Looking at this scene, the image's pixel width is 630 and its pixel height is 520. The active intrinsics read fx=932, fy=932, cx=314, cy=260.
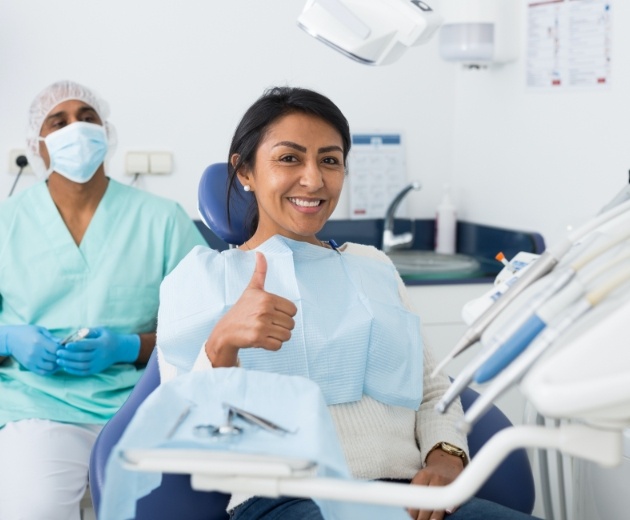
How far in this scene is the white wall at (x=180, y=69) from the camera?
2.59 m

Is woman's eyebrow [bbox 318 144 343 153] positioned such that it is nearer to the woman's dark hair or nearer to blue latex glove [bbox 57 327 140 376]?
the woman's dark hair

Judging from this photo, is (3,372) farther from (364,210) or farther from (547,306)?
(547,306)

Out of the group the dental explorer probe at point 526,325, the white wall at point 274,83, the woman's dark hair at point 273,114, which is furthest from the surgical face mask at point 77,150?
the dental explorer probe at point 526,325

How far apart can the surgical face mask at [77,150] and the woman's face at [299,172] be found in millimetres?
653

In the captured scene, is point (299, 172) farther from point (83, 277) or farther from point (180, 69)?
point (180, 69)

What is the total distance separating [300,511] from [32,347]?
0.86m

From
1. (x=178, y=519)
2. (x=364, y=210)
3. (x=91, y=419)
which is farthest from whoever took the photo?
(x=364, y=210)

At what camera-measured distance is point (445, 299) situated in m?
2.54

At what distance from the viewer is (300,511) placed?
1.32 metres

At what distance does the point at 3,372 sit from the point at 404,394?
0.98 metres

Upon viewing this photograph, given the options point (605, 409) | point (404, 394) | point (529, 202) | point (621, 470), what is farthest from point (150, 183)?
point (605, 409)

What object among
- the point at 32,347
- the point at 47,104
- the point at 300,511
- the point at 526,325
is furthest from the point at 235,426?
the point at 47,104

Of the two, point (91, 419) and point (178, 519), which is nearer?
point (178, 519)

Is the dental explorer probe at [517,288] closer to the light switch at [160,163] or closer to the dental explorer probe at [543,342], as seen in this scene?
the dental explorer probe at [543,342]
